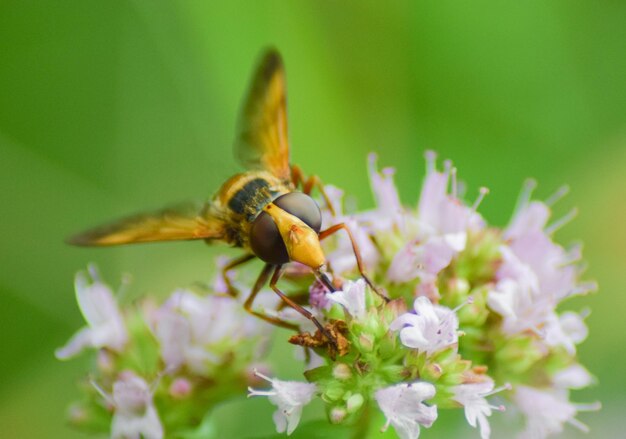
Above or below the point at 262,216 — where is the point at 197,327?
below

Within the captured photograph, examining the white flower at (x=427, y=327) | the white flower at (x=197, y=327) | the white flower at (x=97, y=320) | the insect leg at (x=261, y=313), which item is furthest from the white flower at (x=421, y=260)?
the white flower at (x=97, y=320)

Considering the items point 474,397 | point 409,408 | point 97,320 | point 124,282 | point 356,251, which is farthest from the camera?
point 124,282

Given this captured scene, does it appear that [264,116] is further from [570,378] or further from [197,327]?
[570,378]

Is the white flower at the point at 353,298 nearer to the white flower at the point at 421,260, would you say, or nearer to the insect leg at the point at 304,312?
the insect leg at the point at 304,312

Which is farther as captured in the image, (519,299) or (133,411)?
(133,411)

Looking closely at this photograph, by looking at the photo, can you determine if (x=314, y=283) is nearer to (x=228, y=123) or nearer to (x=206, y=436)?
(x=206, y=436)

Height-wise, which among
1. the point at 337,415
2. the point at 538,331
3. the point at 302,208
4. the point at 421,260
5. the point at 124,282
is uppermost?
the point at 302,208

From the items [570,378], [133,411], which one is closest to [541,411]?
[570,378]
